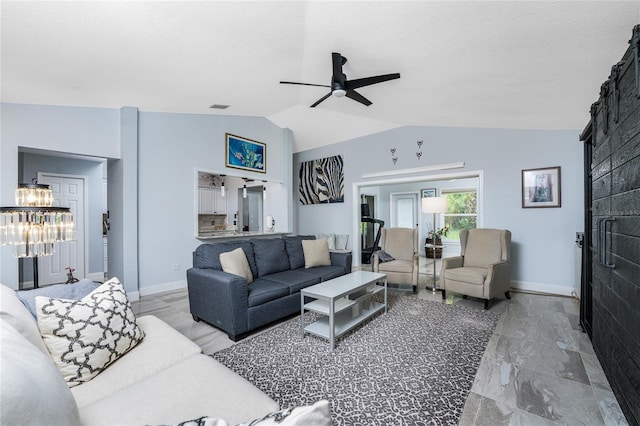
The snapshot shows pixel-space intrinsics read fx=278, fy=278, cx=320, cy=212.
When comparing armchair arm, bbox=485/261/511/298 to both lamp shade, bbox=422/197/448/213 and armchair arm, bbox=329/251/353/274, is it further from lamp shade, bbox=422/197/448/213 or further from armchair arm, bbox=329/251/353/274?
armchair arm, bbox=329/251/353/274

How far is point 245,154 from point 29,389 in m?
4.90

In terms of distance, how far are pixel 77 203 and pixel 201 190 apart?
206cm

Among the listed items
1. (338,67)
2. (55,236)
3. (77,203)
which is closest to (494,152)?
(338,67)

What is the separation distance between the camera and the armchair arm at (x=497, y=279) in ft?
10.7

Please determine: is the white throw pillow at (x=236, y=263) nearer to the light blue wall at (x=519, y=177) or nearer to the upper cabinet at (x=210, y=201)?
the upper cabinet at (x=210, y=201)

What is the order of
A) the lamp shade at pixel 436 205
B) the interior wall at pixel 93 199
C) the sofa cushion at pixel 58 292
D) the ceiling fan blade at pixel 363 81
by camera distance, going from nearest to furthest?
1. the sofa cushion at pixel 58 292
2. the ceiling fan blade at pixel 363 81
3. the lamp shade at pixel 436 205
4. the interior wall at pixel 93 199

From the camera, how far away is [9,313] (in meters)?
1.08

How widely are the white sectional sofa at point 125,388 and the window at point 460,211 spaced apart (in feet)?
21.2

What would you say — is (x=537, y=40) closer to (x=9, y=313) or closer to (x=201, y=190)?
(x=9, y=313)

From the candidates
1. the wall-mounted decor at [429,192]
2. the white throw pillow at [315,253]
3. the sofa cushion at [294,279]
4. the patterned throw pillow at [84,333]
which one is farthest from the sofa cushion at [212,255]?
the wall-mounted decor at [429,192]

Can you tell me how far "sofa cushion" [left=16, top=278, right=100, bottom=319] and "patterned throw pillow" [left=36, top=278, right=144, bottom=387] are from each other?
15 cm

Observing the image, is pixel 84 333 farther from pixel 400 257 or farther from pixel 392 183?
pixel 392 183

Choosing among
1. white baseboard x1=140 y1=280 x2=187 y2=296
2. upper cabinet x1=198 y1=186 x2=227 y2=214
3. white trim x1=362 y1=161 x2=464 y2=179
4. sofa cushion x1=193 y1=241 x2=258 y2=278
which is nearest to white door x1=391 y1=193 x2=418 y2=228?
white trim x1=362 y1=161 x2=464 y2=179

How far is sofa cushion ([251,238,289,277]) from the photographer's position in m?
3.46
